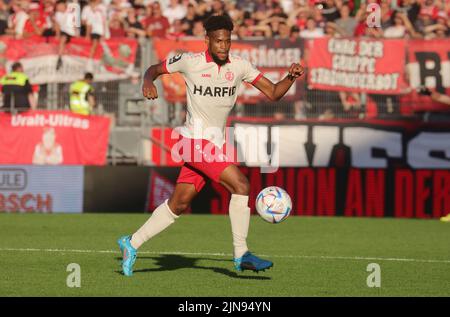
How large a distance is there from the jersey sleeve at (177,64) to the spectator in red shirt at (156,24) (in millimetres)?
13285

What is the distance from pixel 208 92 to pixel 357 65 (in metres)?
10.6

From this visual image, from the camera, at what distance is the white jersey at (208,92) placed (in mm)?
12234

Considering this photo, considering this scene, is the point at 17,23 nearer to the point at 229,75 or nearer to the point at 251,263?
the point at 229,75

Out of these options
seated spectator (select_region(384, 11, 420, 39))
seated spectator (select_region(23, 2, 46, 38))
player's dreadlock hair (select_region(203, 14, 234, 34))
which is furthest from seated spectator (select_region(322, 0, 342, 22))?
player's dreadlock hair (select_region(203, 14, 234, 34))

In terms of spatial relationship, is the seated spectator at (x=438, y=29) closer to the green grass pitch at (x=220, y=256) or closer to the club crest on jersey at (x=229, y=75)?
the green grass pitch at (x=220, y=256)

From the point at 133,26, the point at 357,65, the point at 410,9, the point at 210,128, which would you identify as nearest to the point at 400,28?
the point at 410,9

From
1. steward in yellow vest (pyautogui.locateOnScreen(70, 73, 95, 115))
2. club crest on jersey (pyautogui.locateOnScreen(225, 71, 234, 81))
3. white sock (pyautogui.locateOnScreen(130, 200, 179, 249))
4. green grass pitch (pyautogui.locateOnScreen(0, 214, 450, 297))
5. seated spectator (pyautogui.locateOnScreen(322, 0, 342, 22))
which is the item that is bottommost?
green grass pitch (pyautogui.locateOnScreen(0, 214, 450, 297))

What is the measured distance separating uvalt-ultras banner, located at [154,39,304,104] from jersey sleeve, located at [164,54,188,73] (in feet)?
32.4

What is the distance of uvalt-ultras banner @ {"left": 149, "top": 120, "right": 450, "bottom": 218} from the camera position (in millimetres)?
22141

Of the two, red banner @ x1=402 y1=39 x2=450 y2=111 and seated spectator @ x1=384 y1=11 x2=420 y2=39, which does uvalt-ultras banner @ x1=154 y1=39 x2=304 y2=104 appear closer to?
red banner @ x1=402 y1=39 x2=450 y2=111

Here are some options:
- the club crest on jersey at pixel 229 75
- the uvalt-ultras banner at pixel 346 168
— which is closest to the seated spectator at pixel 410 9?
the uvalt-ultras banner at pixel 346 168

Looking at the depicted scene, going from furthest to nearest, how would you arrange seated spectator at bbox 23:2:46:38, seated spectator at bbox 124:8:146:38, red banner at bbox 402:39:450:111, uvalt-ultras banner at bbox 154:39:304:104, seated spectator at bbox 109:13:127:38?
1. seated spectator at bbox 124:8:146:38
2. seated spectator at bbox 109:13:127:38
3. seated spectator at bbox 23:2:46:38
4. uvalt-ultras banner at bbox 154:39:304:104
5. red banner at bbox 402:39:450:111
